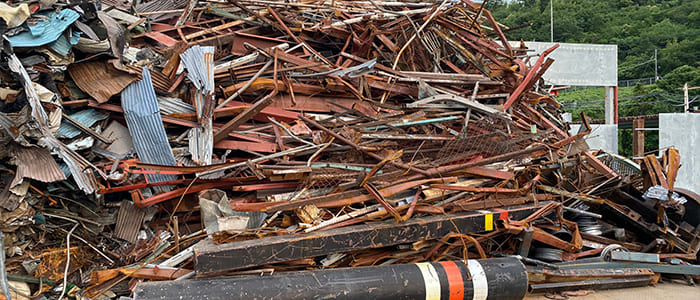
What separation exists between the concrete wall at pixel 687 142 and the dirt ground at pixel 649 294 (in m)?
9.06

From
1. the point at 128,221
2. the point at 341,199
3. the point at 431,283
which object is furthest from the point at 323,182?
the point at 128,221

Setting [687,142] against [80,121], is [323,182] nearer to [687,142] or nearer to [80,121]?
[80,121]

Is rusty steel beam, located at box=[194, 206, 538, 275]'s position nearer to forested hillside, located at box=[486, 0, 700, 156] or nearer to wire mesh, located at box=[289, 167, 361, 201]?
wire mesh, located at box=[289, 167, 361, 201]

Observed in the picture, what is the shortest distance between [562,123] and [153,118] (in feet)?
16.9

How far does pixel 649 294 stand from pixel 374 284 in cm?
267

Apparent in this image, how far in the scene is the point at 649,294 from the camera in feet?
13.0

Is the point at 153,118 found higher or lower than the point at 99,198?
higher

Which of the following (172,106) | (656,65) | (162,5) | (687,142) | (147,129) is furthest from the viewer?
(656,65)

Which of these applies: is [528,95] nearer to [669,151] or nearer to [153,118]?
[669,151]

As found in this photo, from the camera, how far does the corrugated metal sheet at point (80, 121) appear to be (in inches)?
141

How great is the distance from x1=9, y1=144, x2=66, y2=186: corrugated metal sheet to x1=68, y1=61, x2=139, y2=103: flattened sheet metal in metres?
0.64

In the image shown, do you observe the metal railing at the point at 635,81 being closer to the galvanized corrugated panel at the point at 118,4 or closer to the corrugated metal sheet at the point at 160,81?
the galvanized corrugated panel at the point at 118,4

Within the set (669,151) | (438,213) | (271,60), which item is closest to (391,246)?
(438,213)

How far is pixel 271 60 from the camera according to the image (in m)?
4.38
